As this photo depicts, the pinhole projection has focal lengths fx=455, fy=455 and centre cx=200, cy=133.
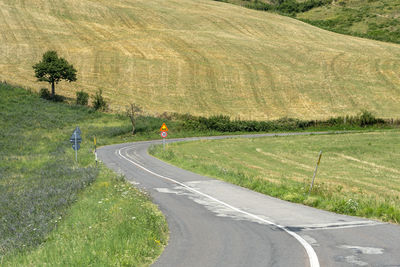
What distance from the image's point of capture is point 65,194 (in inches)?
838

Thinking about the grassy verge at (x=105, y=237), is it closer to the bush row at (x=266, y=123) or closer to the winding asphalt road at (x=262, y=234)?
the winding asphalt road at (x=262, y=234)

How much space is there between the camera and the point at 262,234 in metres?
11.6

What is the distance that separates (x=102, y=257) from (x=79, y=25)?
3666 inches

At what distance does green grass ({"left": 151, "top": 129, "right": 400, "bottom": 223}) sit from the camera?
1650cm

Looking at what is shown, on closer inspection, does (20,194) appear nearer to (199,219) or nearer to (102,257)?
(199,219)

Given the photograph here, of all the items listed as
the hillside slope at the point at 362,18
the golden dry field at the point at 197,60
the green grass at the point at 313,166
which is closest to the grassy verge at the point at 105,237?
the green grass at the point at 313,166

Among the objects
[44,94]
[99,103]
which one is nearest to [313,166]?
[99,103]

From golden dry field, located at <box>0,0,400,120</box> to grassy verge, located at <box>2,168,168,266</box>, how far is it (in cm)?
5156

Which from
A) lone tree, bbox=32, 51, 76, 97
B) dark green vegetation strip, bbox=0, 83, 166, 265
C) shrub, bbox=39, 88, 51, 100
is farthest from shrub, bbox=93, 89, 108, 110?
shrub, bbox=39, 88, 51, 100

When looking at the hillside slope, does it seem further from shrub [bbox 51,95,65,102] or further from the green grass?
shrub [bbox 51,95,65,102]

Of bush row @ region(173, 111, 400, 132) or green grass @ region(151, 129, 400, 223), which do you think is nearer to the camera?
green grass @ region(151, 129, 400, 223)

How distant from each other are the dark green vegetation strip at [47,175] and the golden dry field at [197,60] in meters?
7.54

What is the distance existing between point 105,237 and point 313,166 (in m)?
27.5

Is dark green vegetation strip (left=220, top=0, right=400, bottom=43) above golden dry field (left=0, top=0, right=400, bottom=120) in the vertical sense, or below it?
above
